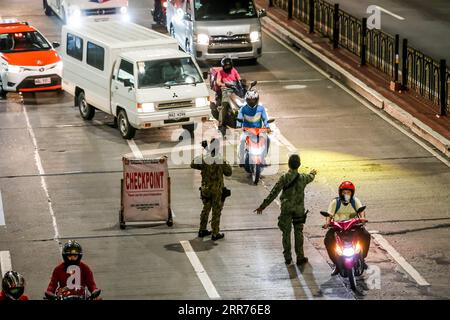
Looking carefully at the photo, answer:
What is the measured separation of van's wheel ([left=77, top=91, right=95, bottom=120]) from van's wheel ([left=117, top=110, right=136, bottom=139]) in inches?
65.1

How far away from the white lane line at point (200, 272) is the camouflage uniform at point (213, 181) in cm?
55

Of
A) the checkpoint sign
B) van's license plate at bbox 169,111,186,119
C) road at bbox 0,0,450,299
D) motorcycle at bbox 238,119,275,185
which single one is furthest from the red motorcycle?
van's license plate at bbox 169,111,186,119

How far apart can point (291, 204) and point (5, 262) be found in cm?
452

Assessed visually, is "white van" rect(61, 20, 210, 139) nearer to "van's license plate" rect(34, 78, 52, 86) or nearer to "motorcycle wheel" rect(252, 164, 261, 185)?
"van's license plate" rect(34, 78, 52, 86)

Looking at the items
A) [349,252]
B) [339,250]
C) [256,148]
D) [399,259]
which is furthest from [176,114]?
[349,252]

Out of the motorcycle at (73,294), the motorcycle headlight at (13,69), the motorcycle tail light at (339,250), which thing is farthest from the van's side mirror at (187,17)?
the motorcycle at (73,294)

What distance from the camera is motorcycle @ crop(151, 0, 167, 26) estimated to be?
41.1 metres

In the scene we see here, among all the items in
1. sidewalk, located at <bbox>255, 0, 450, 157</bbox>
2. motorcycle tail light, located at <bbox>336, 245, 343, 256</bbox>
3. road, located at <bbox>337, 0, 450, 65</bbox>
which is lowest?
sidewalk, located at <bbox>255, 0, 450, 157</bbox>

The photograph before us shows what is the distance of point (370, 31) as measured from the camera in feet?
111

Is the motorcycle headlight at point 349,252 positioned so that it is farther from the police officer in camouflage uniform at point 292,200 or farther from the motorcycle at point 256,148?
the motorcycle at point 256,148

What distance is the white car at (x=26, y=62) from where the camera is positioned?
32.6 m
